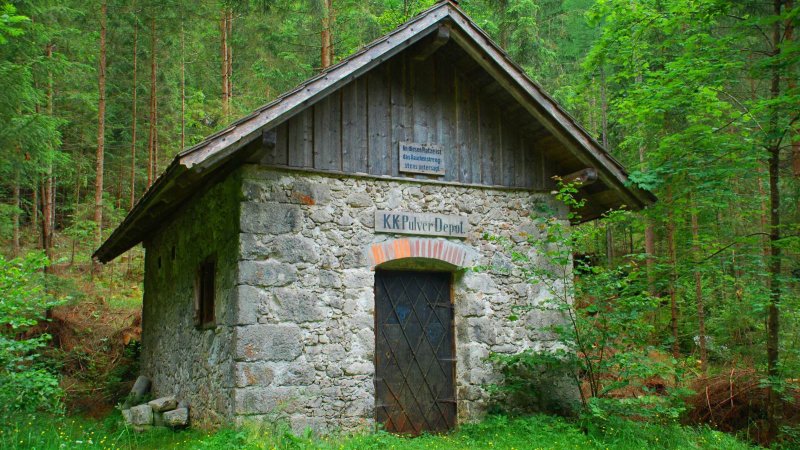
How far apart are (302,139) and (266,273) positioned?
1621mm

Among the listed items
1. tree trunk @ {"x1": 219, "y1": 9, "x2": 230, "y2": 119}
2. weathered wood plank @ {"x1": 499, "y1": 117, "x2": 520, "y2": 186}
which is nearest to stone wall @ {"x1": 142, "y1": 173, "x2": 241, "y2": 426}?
weathered wood plank @ {"x1": 499, "y1": 117, "x2": 520, "y2": 186}

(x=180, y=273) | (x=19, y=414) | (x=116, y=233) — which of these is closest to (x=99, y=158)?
(x=116, y=233)

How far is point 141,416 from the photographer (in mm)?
7695

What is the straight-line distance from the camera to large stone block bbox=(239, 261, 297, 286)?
664cm

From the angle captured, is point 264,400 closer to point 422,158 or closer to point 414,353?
point 414,353

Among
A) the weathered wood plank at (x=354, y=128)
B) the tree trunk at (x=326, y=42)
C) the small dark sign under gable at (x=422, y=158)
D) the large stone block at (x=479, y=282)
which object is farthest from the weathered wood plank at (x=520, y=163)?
the tree trunk at (x=326, y=42)

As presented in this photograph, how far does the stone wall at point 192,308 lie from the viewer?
6891mm

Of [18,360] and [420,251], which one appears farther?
[420,251]

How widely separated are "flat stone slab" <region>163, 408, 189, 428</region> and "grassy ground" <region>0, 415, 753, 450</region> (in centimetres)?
13

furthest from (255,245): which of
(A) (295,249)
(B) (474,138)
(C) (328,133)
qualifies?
(B) (474,138)

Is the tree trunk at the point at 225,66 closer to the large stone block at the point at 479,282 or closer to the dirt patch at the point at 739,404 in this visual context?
the large stone block at the point at 479,282

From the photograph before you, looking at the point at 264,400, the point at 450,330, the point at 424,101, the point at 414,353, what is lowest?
the point at 264,400

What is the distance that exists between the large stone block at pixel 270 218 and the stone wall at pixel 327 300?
0.04 feet

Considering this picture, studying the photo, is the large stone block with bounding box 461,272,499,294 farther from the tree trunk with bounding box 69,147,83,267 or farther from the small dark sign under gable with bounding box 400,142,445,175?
the tree trunk with bounding box 69,147,83,267
